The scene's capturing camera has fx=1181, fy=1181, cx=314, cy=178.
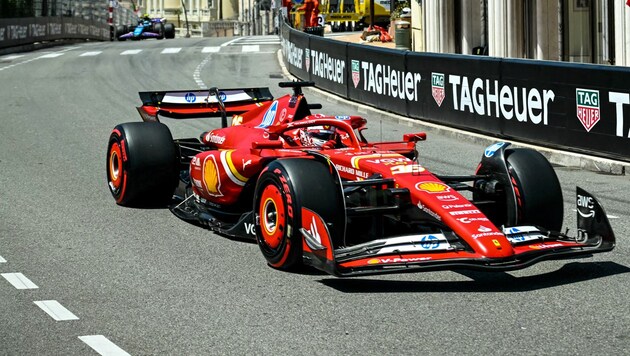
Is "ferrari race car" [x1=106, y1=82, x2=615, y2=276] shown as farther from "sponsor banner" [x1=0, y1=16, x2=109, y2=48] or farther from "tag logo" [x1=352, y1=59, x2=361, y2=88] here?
"sponsor banner" [x1=0, y1=16, x2=109, y2=48]

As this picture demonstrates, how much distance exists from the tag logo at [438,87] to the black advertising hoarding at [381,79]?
1.61 feet

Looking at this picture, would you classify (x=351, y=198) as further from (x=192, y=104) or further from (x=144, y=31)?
(x=144, y=31)

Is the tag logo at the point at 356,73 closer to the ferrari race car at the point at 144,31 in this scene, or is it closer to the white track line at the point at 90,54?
the white track line at the point at 90,54

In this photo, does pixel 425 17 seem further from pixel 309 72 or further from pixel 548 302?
pixel 548 302

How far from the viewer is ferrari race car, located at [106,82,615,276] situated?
775 cm

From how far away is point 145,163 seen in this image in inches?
431

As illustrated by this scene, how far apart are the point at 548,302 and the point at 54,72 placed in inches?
993

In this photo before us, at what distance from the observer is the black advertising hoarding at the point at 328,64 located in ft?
75.3

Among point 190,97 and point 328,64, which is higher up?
point 328,64

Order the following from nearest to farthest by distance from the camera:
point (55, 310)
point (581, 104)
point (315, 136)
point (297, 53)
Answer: point (55, 310)
point (315, 136)
point (581, 104)
point (297, 53)

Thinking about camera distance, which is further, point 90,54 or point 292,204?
point 90,54

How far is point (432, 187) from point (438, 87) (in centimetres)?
967

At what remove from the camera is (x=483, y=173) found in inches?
361

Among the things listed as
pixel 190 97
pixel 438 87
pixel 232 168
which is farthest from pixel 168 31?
pixel 232 168
